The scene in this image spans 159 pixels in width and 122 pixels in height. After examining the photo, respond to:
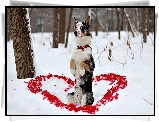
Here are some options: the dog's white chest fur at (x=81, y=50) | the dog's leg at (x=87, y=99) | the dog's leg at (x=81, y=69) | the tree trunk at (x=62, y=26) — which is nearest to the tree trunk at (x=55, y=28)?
the tree trunk at (x=62, y=26)

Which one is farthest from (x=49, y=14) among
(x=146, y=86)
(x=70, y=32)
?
(x=146, y=86)

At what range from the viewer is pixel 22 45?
489cm

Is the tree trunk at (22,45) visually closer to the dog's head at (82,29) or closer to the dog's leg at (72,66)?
the dog's leg at (72,66)

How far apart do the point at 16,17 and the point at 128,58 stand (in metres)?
1.45

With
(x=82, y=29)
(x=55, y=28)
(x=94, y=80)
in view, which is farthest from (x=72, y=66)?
(x=55, y=28)

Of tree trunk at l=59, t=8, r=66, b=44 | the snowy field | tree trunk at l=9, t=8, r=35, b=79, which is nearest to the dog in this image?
the snowy field

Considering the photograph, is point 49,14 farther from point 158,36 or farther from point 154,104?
point 154,104

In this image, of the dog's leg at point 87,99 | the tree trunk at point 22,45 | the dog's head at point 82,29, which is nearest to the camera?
the dog's head at point 82,29

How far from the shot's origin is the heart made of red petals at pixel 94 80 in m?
4.64

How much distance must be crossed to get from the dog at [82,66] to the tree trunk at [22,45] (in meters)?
0.59

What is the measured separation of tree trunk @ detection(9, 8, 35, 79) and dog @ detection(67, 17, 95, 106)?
1.94 feet

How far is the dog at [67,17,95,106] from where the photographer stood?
4488 millimetres

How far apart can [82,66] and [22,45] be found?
86cm

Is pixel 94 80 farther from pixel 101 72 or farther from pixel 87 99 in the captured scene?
pixel 87 99
